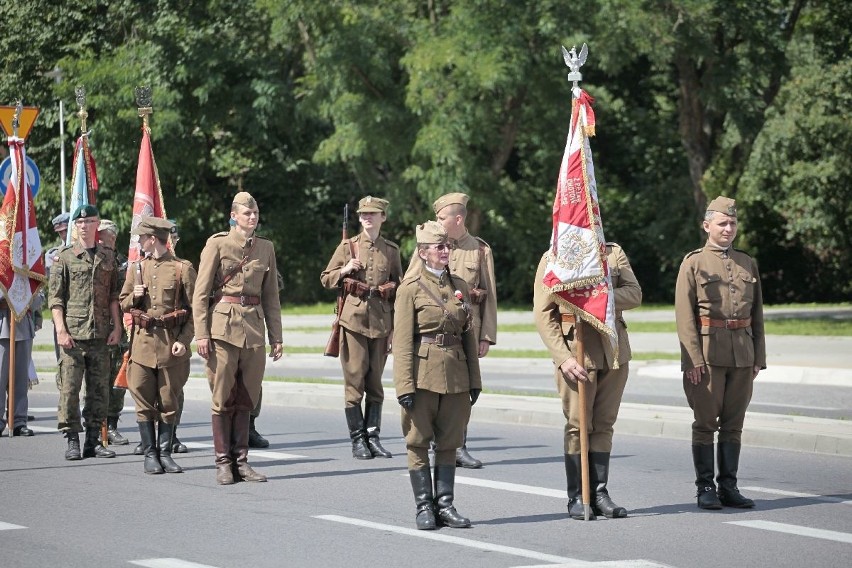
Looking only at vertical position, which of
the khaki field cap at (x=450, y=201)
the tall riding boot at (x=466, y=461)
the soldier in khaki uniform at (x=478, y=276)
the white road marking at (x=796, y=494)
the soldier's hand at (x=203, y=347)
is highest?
the khaki field cap at (x=450, y=201)

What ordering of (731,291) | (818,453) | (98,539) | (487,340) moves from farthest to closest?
(818,453) < (487,340) < (731,291) < (98,539)

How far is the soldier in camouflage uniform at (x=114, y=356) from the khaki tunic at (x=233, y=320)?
2.01 m

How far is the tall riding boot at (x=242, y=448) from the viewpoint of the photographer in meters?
11.5

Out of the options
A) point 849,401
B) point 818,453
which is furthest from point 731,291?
point 849,401

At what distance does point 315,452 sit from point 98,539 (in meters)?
4.47

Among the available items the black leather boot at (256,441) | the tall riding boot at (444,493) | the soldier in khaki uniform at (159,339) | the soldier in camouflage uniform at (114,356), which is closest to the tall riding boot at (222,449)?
the soldier in khaki uniform at (159,339)

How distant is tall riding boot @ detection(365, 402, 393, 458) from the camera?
42.3ft

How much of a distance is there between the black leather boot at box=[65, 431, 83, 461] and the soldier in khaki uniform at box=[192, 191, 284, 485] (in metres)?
1.94

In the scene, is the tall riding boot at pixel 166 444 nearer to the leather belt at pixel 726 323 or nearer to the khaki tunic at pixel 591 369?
the khaki tunic at pixel 591 369

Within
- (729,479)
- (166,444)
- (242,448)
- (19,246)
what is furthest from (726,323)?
(19,246)

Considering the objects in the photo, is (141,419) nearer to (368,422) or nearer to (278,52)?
(368,422)

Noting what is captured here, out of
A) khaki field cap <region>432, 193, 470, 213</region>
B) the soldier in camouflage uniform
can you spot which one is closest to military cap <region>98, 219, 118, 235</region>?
the soldier in camouflage uniform

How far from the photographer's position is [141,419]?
12.1 m

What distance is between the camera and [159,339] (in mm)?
12086
